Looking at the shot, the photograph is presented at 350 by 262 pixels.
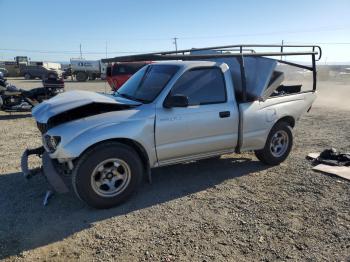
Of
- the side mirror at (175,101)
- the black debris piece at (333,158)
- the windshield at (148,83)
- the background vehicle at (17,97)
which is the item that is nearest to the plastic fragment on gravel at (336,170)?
the black debris piece at (333,158)

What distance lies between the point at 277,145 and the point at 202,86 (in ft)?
6.87

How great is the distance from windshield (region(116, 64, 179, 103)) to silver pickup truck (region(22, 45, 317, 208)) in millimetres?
21

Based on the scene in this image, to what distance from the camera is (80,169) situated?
4305 millimetres

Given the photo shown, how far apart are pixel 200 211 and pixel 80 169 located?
162cm

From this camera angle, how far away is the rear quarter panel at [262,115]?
18.7 feet

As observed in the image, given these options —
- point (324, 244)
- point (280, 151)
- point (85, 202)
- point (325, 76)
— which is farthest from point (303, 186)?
point (325, 76)

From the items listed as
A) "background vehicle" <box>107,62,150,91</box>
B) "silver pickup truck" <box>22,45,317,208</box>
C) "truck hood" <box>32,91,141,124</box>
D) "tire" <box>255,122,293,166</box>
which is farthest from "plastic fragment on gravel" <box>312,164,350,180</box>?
"background vehicle" <box>107,62,150,91</box>

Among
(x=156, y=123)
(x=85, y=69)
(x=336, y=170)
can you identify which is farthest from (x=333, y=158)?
(x=85, y=69)

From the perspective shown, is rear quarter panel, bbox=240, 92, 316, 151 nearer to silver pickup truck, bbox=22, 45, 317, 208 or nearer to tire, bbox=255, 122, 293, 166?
silver pickup truck, bbox=22, 45, 317, 208

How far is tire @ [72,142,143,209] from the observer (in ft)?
14.2

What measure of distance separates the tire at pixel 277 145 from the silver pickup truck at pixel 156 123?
0.06ft

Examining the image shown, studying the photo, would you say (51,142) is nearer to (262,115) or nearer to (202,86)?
(202,86)

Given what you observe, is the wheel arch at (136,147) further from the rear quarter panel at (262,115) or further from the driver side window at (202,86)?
the rear quarter panel at (262,115)

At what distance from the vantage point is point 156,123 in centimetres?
475
